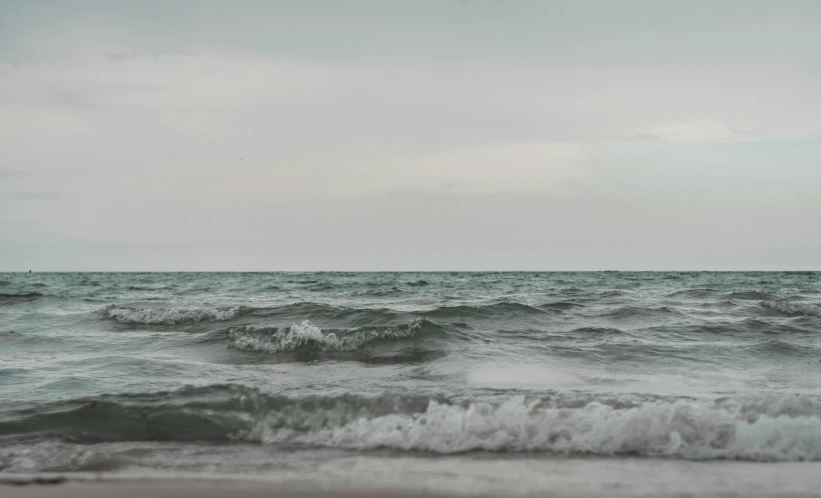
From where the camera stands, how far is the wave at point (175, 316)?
12.1 meters

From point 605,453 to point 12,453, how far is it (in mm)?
3839

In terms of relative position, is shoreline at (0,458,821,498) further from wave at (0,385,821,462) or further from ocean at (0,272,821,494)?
wave at (0,385,821,462)

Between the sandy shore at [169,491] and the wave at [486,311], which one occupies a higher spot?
the wave at [486,311]

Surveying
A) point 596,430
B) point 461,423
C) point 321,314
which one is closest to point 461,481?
point 461,423

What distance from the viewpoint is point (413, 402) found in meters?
5.18

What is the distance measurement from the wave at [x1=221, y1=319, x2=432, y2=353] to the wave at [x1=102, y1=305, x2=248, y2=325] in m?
2.55

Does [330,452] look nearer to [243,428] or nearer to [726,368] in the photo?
[243,428]

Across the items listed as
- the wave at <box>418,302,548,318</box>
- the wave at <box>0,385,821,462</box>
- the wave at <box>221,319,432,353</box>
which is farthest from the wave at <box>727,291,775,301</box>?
the wave at <box>0,385,821,462</box>

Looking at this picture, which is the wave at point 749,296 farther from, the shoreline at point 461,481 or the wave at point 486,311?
the shoreline at point 461,481

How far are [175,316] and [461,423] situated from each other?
908cm

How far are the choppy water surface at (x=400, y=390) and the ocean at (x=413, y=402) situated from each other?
0.07 ft

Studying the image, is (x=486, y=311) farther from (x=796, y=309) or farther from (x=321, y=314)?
(x=796, y=309)

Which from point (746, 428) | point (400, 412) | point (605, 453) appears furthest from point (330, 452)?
point (746, 428)

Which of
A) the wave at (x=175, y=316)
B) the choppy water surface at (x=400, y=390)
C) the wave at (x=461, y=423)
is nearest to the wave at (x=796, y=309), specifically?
the choppy water surface at (x=400, y=390)
